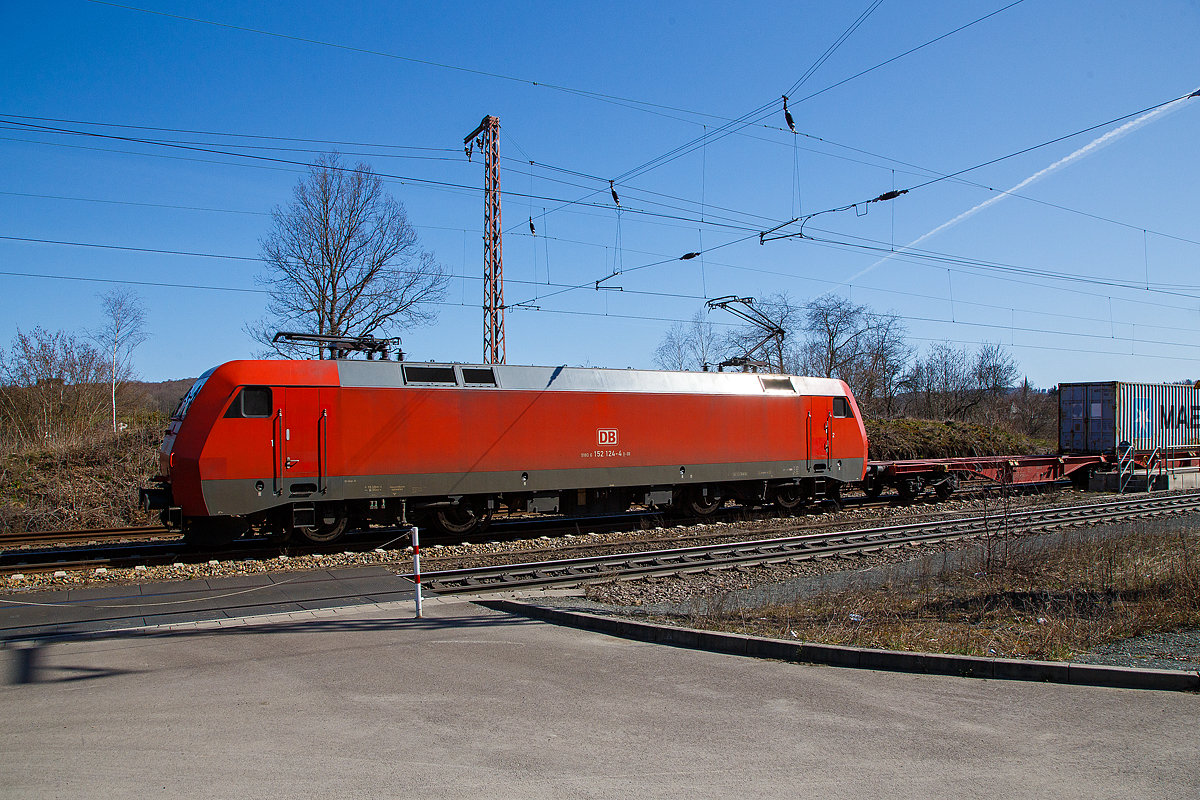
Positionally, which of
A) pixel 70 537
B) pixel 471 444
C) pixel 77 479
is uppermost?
pixel 471 444

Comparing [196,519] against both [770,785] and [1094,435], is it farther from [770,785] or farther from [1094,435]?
[1094,435]

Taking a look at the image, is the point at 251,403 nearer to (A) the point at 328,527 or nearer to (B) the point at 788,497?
(A) the point at 328,527

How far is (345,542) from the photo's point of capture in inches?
556

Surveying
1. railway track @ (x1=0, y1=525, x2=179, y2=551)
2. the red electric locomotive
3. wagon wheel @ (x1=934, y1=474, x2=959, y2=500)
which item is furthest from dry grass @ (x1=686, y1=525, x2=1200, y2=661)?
railway track @ (x1=0, y1=525, x2=179, y2=551)

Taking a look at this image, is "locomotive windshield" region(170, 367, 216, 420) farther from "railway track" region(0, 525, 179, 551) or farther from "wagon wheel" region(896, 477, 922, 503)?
"wagon wheel" region(896, 477, 922, 503)

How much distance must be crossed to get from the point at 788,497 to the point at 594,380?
21.2ft

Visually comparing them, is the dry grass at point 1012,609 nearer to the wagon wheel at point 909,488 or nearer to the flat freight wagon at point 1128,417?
the wagon wheel at point 909,488

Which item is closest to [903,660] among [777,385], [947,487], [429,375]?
[429,375]

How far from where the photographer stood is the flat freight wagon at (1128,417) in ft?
80.9

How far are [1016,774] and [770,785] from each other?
55.1 inches

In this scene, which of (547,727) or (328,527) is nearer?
(547,727)

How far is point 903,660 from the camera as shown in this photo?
21.4 ft

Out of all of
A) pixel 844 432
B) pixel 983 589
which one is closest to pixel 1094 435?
pixel 844 432

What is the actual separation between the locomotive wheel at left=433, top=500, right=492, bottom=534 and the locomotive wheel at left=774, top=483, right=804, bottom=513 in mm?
7654
